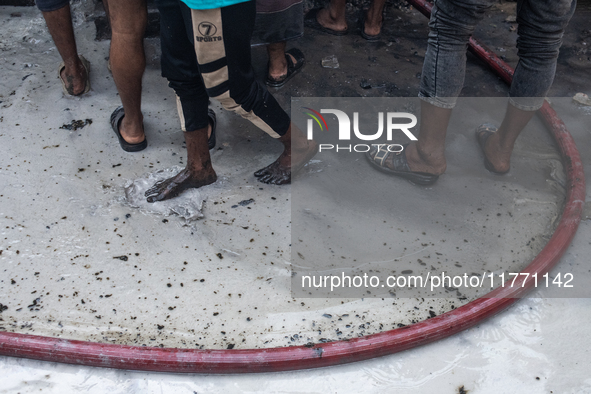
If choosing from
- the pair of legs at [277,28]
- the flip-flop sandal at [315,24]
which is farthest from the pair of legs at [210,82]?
the flip-flop sandal at [315,24]

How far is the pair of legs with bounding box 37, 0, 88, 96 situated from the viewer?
7.83 ft

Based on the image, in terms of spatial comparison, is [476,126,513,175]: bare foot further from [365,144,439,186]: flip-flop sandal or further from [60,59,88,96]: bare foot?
[60,59,88,96]: bare foot

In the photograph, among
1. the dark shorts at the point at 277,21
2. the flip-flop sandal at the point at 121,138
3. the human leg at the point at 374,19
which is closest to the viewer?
the flip-flop sandal at the point at 121,138

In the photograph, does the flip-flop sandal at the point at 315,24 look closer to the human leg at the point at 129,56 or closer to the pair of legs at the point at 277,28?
Answer: the pair of legs at the point at 277,28

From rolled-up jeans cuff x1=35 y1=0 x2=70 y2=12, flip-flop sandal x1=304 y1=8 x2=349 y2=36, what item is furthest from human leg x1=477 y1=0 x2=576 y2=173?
Result: rolled-up jeans cuff x1=35 y1=0 x2=70 y2=12

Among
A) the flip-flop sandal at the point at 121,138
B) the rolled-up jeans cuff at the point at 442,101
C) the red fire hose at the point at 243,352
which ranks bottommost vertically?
the red fire hose at the point at 243,352

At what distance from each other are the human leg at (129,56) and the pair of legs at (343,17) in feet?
5.69

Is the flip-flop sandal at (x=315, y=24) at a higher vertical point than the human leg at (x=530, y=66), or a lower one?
lower

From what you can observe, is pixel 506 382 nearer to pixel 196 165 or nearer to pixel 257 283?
pixel 257 283

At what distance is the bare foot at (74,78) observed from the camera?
2.58 m

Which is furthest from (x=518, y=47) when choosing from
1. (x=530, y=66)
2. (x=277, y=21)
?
(x=277, y=21)

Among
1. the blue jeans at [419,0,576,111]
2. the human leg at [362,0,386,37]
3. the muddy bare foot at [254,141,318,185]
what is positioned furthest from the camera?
the human leg at [362,0,386,37]

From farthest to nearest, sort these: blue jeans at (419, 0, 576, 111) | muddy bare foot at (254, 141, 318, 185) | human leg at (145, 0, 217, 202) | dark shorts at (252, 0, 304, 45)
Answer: dark shorts at (252, 0, 304, 45)
muddy bare foot at (254, 141, 318, 185)
blue jeans at (419, 0, 576, 111)
human leg at (145, 0, 217, 202)

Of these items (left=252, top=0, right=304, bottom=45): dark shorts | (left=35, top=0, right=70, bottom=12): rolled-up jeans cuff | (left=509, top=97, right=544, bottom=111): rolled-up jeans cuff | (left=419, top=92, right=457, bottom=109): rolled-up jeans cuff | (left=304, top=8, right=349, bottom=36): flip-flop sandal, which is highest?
(left=35, top=0, right=70, bottom=12): rolled-up jeans cuff
